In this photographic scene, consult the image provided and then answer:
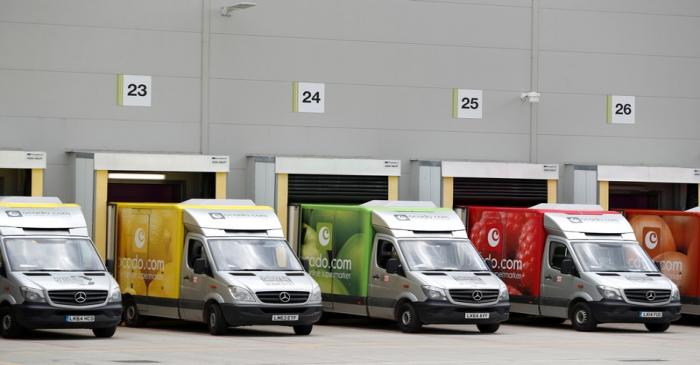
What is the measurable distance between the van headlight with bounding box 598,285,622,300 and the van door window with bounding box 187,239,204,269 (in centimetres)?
739

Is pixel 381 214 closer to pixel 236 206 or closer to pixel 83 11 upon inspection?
pixel 236 206

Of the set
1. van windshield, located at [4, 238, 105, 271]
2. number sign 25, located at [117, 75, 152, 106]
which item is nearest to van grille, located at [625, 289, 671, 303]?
van windshield, located at [4, 238, 105, 271]

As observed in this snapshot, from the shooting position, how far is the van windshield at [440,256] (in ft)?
90.2

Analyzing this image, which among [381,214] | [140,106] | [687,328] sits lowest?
[687,328]

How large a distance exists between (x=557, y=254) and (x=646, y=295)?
6.45 ft

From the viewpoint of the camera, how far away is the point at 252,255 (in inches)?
1038

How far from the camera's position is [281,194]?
3253 centimetres

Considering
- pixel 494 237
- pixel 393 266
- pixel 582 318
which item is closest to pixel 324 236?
pixel 393 266

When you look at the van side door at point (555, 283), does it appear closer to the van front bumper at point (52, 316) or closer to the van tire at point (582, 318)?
the van tire at point (582, 318)

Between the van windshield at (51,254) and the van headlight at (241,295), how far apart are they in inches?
87.5

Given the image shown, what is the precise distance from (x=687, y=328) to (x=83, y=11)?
13.6 meters

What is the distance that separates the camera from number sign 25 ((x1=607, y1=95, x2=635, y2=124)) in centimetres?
3631

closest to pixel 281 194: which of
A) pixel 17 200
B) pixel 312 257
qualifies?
pixel 312 257

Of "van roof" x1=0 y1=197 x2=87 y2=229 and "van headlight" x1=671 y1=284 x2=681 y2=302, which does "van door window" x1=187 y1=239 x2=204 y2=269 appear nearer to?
"van roof" x1=0 y1=197 x2=87 y2=229
